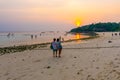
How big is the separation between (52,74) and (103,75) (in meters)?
2.91

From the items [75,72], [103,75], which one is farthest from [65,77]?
[103,75]

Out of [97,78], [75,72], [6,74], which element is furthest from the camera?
[6,74]

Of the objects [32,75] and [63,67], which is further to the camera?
[63,67]

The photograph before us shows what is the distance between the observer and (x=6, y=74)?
14.6 meters

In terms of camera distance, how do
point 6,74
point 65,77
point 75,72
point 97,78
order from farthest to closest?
point 6,74
point 75,72
point 65,77
point 97,78

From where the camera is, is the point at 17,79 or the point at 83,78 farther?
the point at 17,79

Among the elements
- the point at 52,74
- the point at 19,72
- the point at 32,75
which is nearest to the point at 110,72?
the point at 52,74

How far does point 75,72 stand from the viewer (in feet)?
44.2

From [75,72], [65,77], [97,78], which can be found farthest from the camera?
[75,72]

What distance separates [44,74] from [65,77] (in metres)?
1.51

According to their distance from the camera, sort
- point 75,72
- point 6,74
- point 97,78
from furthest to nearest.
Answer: point 6,74, point 75,72, point 97,78

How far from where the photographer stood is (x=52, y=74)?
532 inches

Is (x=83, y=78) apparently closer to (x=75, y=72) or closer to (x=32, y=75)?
(x=75, y=72)

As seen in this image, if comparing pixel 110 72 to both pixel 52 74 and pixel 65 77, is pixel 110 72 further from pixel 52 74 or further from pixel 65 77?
pixel 52 74
